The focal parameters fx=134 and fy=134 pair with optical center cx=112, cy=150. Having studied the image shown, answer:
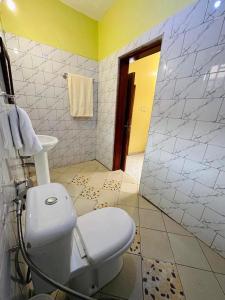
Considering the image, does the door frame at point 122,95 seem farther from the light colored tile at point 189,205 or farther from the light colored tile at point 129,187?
the light colored tile at point 189,205

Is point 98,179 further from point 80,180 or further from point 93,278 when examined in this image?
point 93,278

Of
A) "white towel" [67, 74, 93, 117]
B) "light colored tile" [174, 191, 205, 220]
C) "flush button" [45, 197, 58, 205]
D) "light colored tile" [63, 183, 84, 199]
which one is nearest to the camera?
"flush button" [45, 197, 58, 205]

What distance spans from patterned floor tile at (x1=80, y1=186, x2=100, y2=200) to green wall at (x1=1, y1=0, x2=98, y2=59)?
217 cm

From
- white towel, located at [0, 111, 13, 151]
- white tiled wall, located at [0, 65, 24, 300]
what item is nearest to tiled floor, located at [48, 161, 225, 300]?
white tiled wall, located at [0, 65, 24, 300]

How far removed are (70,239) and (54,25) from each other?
262cm

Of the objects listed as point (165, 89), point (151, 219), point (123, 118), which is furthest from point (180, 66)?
point (151, 219)

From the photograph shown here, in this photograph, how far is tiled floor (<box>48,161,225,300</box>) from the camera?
3.02 feet

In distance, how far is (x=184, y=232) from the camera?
4.52 ft

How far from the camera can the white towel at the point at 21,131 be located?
97cm

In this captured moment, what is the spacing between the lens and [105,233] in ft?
2.79

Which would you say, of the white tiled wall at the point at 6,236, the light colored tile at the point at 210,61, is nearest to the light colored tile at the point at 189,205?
the light colored tile at the point at 210,61

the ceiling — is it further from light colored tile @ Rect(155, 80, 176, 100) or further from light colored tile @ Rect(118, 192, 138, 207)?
light colored tile @ Rect(118, 192, 138, 207)

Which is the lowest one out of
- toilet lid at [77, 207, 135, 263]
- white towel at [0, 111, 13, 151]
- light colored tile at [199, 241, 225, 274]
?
light colored tile at [199, 241, 225, 274]

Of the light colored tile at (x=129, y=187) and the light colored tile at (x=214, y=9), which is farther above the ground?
→ the light colored tile at (x=214, y=9)
